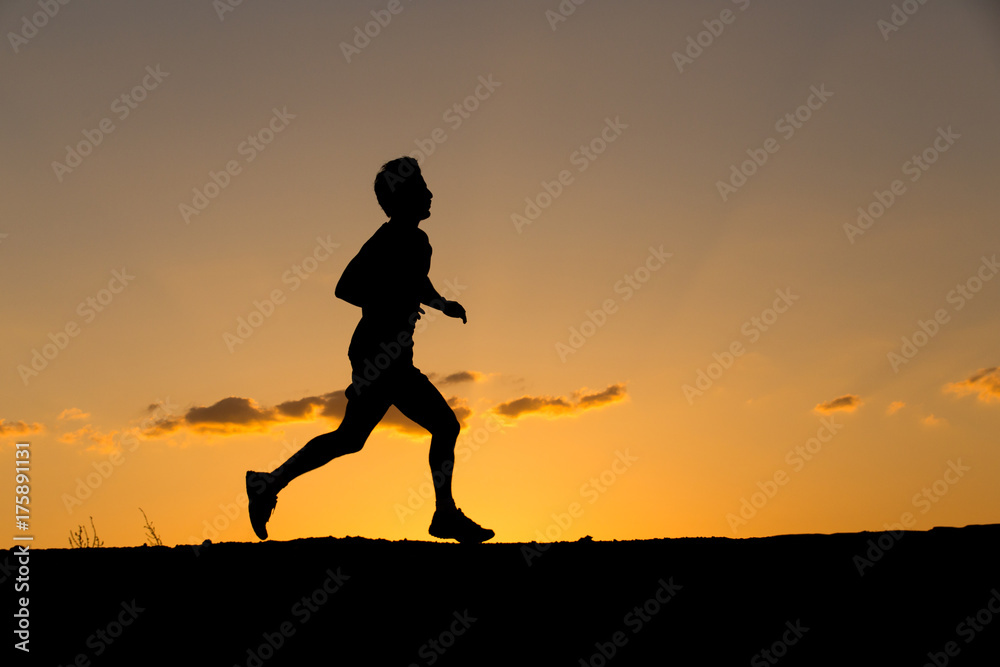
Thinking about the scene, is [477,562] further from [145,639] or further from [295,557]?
[145,639]

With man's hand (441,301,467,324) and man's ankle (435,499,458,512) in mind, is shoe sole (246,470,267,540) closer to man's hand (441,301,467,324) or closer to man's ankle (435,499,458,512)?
man's ankle (435,499,458,512)

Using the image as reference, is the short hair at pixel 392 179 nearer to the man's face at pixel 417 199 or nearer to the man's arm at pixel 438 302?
the man's face at pixel 417 199

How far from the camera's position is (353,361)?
6.67 meters

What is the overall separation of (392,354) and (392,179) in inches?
49.4

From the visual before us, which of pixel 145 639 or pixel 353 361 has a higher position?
pixel 353 361

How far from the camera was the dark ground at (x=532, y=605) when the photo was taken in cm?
462

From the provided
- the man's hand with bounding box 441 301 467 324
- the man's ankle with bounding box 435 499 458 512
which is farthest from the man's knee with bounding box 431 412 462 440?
the man's hand with bounding box 441 301 467 324

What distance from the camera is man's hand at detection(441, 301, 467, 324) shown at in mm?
6656

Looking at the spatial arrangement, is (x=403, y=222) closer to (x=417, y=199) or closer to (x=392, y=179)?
(x=417, y=199)

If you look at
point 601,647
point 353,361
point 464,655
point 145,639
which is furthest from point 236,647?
point 353,361

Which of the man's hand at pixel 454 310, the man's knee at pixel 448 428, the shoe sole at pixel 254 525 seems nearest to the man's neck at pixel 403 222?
the man's hand at pixel 454 310

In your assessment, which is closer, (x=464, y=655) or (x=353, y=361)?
(x=464, y=655)

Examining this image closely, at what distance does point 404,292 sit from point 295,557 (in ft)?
6.30

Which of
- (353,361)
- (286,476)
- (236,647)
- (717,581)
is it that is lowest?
(717,581)
